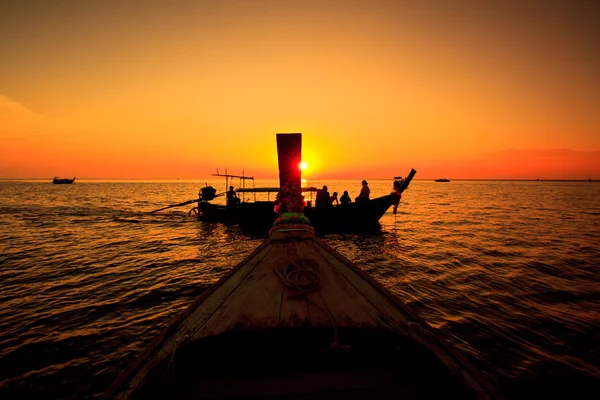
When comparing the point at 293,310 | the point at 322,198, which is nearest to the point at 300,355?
the point at 293,310

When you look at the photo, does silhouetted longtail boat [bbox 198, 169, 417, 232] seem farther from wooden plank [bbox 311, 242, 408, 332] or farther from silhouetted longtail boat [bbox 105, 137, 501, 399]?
silhouetted longtail boat [bbox 105, 137, 501, 399]

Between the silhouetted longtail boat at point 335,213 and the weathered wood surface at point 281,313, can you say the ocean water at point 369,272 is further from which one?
the weathered wood surface at point 281,313

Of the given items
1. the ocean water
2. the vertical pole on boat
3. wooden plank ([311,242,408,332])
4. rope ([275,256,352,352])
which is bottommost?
the ocean water

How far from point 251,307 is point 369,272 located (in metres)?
8.06

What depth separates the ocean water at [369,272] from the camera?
15.3 ft

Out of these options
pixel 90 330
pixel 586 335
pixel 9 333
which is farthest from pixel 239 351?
pixel 586 335

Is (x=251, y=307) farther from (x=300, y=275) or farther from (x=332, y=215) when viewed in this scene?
(x=332, y=215)

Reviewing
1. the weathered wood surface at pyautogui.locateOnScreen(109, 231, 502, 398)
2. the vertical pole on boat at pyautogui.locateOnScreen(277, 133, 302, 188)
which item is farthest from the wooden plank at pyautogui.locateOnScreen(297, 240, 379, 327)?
the vertical pole on boat at pyautogui.locateOnScreen(277, 133, 302, 188)

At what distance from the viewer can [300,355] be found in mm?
2629

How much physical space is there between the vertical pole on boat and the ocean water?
4729 millimetres

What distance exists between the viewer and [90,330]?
584 cm

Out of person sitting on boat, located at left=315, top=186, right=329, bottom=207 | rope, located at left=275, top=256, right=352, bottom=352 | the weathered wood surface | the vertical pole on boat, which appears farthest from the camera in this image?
person sitting on boat, located at left=315, top=186, right=329, bottom=207

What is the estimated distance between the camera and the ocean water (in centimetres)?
465

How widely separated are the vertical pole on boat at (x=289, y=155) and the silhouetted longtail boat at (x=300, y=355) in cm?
507
